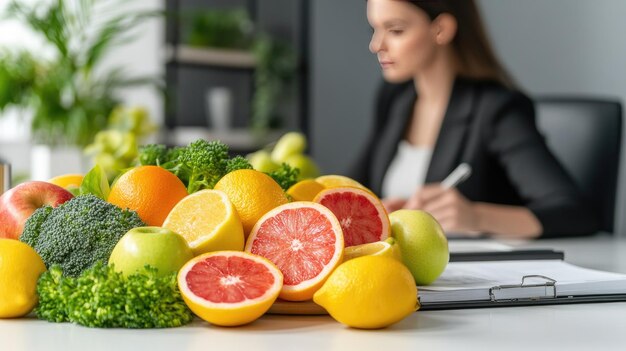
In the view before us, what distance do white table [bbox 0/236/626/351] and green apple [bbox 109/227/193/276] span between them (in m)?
0.06

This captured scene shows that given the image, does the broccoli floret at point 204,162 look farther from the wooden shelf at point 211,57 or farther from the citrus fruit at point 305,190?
the wooden shelf at point 211,57

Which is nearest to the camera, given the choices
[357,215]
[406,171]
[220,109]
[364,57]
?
[357,215]

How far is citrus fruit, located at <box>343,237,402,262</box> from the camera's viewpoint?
3.17 feet

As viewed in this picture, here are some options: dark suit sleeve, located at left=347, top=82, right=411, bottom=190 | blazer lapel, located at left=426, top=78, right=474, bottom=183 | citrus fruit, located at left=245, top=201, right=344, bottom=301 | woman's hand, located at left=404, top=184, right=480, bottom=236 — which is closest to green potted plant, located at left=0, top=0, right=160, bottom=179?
dark suit sleeve, located at left=347, top=82, right=411, bottom=190

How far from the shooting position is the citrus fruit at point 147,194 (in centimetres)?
103

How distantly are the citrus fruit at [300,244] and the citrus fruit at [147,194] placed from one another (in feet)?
0.40

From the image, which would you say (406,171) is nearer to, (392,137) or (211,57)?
(392,137)

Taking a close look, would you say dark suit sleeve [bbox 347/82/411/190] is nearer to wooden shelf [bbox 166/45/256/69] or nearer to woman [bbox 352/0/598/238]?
woman [bbox 352/0/598/238]

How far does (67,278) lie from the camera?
2.90ft

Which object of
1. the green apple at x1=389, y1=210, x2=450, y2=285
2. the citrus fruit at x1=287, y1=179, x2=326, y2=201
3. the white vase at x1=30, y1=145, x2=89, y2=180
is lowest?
the white vase at x1=30, y1=145, x2=89, y2=180

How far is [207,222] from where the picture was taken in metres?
0.97

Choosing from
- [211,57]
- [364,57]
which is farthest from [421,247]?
[364,57]

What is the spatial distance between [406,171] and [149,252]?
2.04 meters

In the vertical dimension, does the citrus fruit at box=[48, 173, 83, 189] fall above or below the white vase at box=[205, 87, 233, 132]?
above
